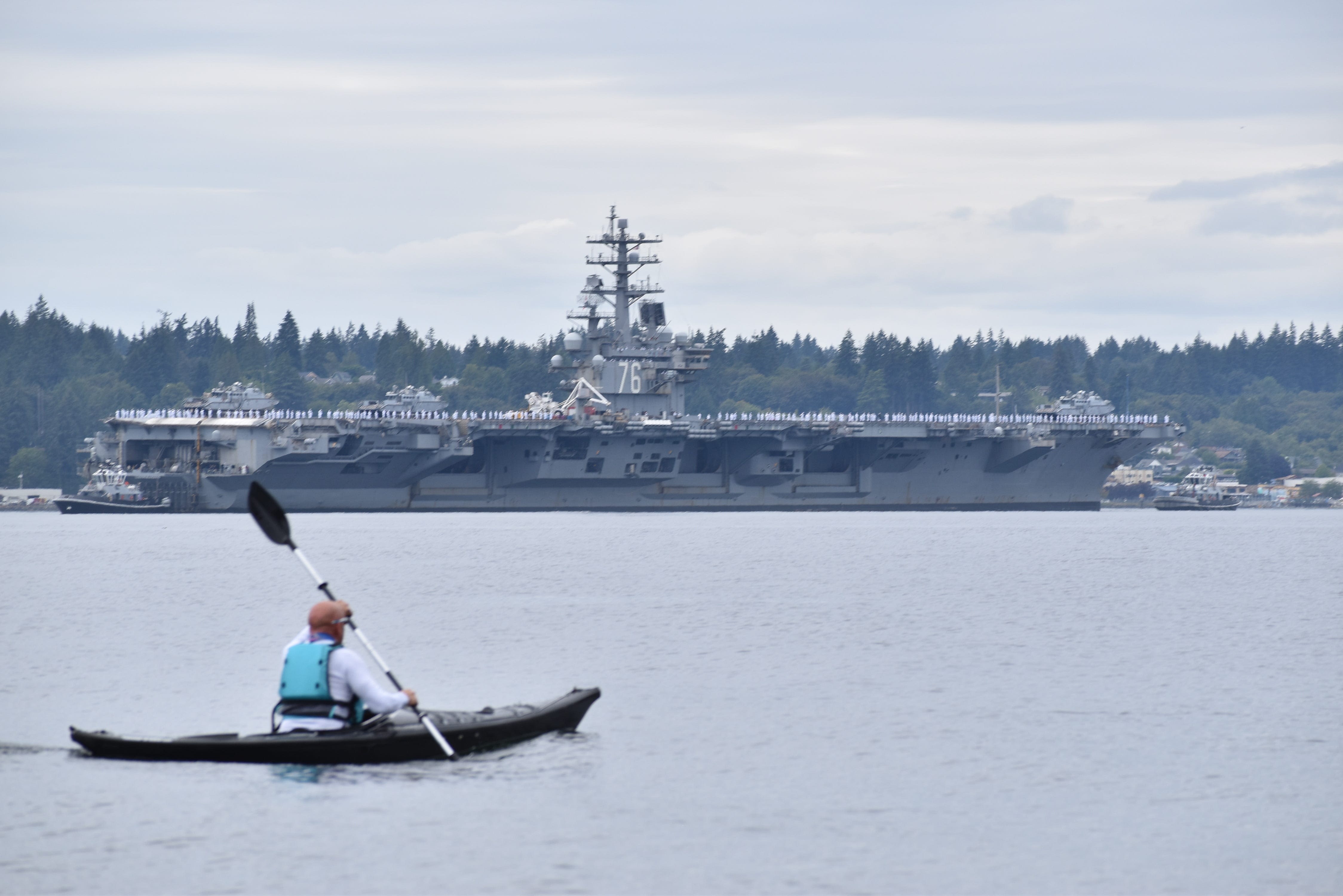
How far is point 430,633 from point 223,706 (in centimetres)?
845

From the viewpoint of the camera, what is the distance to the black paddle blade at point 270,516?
749 inches

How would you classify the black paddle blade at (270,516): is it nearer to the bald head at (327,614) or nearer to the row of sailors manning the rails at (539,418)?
the bald head at (327,614)

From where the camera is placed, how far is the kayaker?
16.2 m

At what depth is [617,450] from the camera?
238 feet

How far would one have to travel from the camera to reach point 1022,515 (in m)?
85.4

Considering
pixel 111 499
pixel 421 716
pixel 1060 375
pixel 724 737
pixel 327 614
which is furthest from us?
pixel 1060 375

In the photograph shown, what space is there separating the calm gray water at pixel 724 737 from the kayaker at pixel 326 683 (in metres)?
0.52

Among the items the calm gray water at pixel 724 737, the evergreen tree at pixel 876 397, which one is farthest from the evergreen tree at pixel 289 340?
the calm gray water at pixel 724 737

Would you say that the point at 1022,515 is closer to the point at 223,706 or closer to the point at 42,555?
the point at 42,555

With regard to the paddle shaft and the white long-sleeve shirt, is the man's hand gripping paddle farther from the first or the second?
the white long-sleeve shirt

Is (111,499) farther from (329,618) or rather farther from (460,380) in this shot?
(460,380)

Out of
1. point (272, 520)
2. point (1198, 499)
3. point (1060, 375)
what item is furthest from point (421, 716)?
point (1060, 375)

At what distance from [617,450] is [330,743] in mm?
56198

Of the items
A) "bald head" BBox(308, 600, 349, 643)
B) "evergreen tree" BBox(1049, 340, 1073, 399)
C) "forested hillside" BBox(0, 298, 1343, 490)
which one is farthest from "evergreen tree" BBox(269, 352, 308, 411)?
"bald head" BBox(308, 600, 349, 643)
